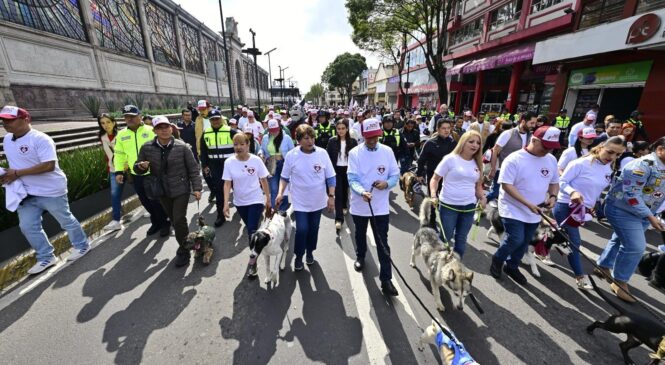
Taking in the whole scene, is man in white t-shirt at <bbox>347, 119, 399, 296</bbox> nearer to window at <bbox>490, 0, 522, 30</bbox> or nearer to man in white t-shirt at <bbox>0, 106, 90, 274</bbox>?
A: man in white t-shirt at <bbox>0, 106, 90, 274</bbox>

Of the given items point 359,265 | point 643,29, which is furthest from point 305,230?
point 643,29

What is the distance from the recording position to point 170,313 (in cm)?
326

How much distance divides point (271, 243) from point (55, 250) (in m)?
4.02

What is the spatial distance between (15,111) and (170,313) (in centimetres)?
342

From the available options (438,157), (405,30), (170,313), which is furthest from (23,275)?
(405,30)

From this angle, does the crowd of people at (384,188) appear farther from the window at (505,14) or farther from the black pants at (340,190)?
the window at (505,14)

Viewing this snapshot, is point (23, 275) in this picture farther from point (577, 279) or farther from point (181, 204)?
point (577, 279)

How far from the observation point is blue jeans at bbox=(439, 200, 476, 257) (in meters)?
3.73

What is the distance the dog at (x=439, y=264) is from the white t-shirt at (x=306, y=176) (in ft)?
5.05

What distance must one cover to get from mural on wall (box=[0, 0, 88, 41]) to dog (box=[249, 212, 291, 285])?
66.3 feet

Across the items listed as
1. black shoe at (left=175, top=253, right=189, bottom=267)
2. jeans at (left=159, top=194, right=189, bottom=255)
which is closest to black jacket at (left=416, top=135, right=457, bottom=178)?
jeans at (left=159, top=194, right=189, bottom=255)

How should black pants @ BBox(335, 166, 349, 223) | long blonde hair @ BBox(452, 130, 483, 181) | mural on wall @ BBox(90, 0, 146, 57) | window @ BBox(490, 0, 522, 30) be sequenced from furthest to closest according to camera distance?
mural on wall @ BBox(90, 0, 146, 57) → window @ BBox(490, 0, 522, 30) → black pants @ BBox(335, 166, 349, 223) → long blonde hair @ BBox(452, 130, 483, 181)

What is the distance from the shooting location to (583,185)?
3670 millimetres

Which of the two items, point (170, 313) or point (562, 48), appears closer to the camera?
point (170, 313)
